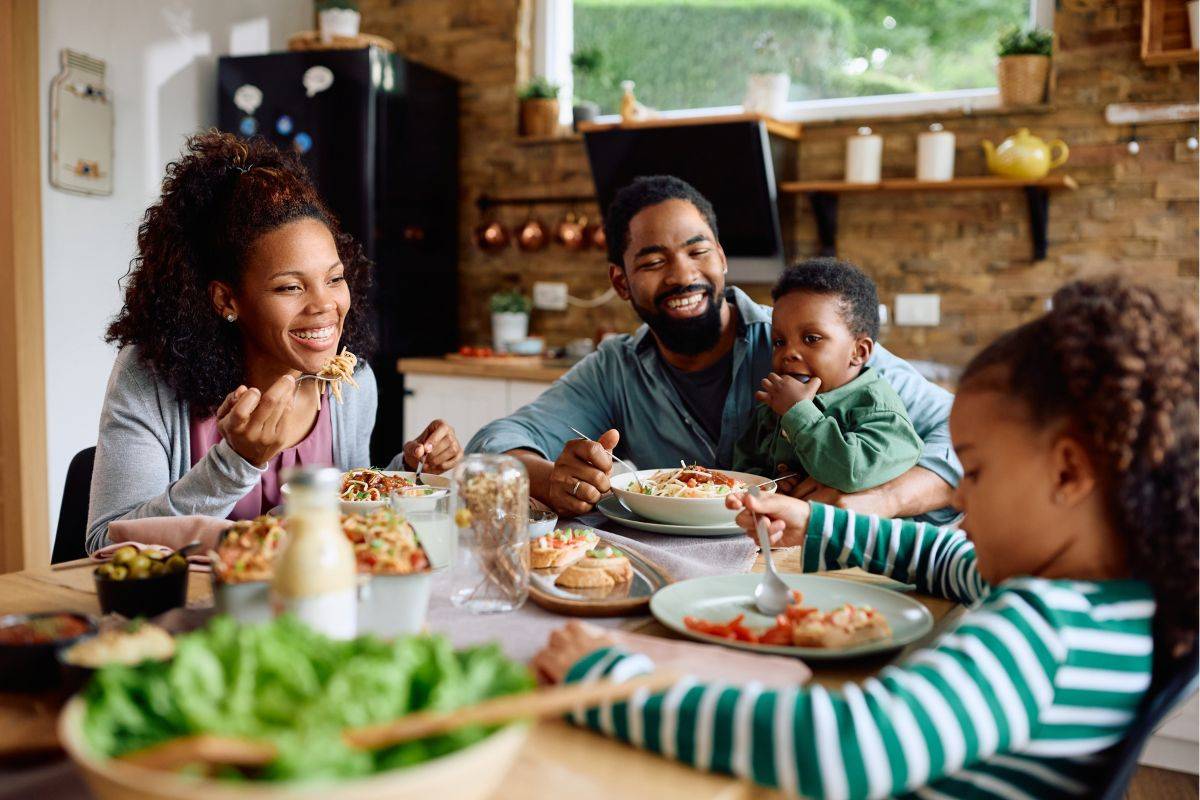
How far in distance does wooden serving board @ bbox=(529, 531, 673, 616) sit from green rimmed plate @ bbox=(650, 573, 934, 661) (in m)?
0.04

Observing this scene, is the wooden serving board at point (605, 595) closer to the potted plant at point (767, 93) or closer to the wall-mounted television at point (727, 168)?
the wall-mounted television at point (727, 168)

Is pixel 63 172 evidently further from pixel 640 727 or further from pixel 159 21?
pixel 640 727

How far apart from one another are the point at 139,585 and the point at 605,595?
0.53m

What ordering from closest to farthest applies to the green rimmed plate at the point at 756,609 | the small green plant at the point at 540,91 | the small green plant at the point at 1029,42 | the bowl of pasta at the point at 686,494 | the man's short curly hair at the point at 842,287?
1. the green rimmed plate at the point at 756,609
2. the bowl of pasta at the point at 686,494
3. the man's short curly hair at the point at 842,287
4. the small green plant at the point at 1029,42
5. the small green plant at the point at 540,91

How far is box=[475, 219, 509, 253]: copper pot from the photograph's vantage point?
4.60 m

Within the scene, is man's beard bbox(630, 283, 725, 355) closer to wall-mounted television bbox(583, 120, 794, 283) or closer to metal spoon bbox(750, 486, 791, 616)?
metal spoon bbox(750, 486, 791, 616)

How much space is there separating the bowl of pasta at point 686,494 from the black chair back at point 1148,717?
2.41 ft

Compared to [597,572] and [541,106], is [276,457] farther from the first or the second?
[541,106]

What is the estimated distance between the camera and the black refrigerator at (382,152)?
4.09 meters

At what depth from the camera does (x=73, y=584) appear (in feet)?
4.26

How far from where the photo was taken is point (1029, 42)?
3.49 meters

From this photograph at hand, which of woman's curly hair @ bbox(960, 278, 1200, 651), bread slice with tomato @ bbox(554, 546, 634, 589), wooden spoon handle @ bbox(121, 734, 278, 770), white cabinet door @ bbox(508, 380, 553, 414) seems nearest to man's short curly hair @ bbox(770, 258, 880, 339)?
bread slice with tomato @ bbox(554, 546, 634, 589)

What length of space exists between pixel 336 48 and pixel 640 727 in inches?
154

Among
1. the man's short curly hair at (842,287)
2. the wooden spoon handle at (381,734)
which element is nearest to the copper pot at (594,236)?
the man's short curly hair at (842,287)
